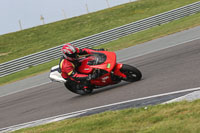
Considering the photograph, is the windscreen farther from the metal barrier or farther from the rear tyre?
the metal barrier

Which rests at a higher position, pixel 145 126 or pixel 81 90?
pixel 145 126

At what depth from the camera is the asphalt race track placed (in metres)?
8.92

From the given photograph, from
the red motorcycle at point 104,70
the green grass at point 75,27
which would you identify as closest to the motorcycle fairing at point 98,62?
the red motorcycle at point 104,70

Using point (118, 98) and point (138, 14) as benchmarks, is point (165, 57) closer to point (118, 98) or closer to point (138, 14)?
point (118, 98)

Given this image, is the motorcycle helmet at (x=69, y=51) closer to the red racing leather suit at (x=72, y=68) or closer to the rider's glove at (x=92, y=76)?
the red racing leather suit at (x=72, y=68)

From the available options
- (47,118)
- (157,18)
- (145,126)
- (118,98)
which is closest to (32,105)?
(47,118)

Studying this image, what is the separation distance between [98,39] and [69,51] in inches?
630

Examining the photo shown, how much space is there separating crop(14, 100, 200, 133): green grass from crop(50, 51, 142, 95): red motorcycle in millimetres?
2899

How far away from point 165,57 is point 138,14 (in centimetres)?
2310

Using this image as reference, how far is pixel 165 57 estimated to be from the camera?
13406 mm

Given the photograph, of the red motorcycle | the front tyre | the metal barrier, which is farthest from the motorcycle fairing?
the metal barrier

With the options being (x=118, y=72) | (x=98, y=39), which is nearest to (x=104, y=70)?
(x=118, y=72)

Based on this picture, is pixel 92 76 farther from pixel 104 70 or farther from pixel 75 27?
pixel 75 27

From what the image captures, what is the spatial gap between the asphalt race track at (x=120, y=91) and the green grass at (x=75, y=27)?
61.7 feet
